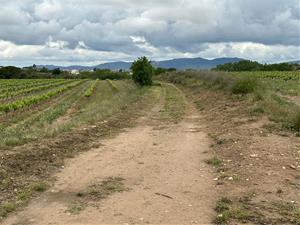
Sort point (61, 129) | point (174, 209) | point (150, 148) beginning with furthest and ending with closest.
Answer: point (61, 129) → point (150, 148) → point (174, 209)

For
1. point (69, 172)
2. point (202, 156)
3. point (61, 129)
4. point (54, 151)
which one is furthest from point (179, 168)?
point (61, 129)

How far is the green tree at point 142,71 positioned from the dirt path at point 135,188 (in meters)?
42.5

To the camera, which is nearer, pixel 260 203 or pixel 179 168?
pixel 260 203

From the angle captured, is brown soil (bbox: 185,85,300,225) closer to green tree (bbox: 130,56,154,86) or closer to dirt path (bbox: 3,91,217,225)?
dirt path (bbox: 3,91,217,225)

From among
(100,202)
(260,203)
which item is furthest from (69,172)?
(260,203)

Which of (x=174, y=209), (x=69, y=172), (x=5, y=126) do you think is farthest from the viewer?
(x=5, y=126)

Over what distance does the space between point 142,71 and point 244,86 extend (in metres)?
30.1

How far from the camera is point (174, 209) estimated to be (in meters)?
7.02

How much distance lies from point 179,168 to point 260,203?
2.80 meters

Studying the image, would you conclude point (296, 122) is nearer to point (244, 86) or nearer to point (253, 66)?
point (244, 86)

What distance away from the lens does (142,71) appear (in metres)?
55.4

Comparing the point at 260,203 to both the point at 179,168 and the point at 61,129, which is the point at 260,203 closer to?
the point at 179,168

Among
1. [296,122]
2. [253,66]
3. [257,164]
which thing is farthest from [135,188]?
[253,66]

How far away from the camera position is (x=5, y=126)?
1927cm
